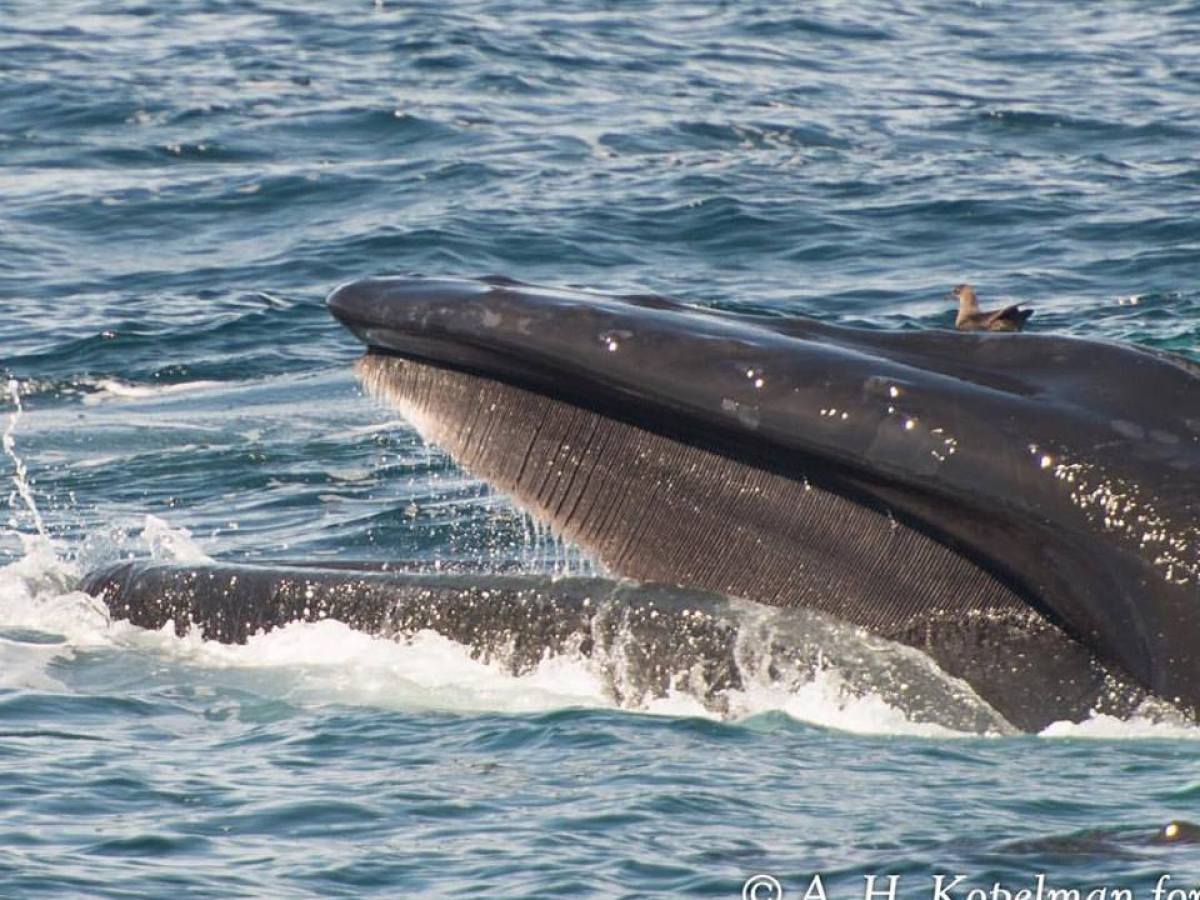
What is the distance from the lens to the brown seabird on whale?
11023 mm

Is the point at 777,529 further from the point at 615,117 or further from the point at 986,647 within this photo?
the point at 615,117

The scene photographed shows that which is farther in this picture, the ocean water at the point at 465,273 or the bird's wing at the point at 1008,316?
the bird's wing at the point at 1008,316

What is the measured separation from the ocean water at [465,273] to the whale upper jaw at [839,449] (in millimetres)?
555

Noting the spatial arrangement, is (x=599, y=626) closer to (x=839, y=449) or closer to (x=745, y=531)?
(x=745, y=531)

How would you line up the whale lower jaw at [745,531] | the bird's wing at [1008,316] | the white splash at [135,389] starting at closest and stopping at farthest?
1. the whale lower jaw at [745,531]
2. the bird's wing at [1008,316]
3. the white splash at [135,389]

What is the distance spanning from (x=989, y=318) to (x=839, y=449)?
393 cm

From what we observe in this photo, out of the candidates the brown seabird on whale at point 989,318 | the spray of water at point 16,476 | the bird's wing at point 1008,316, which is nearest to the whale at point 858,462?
the brown seabird on whale at point 989,318

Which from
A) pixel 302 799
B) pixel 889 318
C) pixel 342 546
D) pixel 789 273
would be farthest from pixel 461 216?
pixel 302 799

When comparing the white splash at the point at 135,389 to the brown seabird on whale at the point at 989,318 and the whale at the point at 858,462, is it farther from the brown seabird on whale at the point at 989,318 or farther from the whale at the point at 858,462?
the whale at the point at 858,462

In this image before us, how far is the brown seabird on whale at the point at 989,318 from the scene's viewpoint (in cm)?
1102

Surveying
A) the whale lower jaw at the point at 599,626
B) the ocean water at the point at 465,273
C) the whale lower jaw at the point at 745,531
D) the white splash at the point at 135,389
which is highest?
the whale lower jaw at the point at 745,531

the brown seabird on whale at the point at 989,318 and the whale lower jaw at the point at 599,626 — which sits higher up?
the brown seabird on whale at the point at 989,318

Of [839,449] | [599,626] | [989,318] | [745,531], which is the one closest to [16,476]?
[989,318]

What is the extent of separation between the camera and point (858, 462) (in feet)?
25.4
